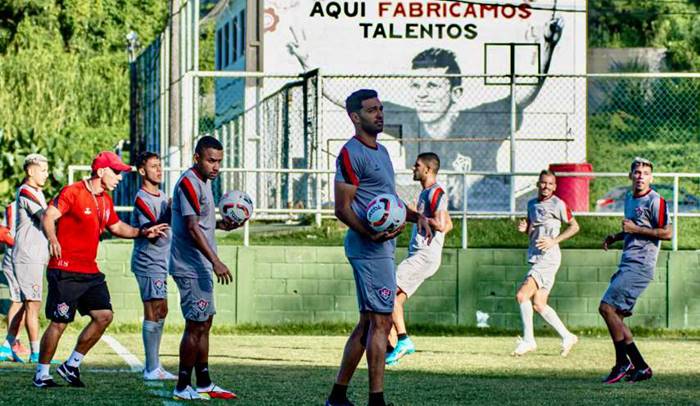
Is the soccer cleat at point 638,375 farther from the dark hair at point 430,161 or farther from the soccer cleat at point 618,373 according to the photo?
the dark hair at point 430,161

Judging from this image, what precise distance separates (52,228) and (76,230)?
253mm

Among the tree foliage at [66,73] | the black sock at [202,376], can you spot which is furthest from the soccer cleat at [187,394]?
the tree foliage at [66,73]

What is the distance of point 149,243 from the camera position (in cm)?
1302

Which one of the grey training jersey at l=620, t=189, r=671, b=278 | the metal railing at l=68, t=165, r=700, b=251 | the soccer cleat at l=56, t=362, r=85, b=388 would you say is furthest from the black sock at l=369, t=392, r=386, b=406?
the metal railing at l=68, t=165, r=700, b=251

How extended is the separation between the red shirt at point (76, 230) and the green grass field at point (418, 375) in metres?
1.02

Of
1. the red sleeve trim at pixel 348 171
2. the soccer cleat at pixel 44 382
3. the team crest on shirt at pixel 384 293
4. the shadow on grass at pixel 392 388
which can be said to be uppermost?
the red sleeve trim at pixel 348 171

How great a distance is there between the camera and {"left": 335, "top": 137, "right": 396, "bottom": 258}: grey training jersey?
988 centimetres

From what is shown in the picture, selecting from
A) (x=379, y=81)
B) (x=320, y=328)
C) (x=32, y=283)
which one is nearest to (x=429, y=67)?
(x=379, y=81)

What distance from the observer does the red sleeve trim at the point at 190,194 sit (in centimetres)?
1095

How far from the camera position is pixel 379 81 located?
28.6 metres

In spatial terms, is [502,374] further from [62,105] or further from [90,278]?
[62,105]

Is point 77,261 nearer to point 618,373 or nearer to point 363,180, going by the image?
point 363,180

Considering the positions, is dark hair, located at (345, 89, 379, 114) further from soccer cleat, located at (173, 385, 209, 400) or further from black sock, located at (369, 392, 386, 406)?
soccer cleat, located at (173, 385, 209, 400)

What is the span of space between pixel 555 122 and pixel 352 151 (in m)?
18.9
